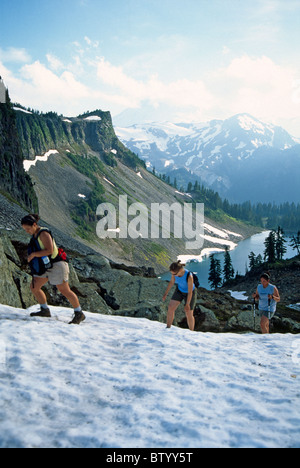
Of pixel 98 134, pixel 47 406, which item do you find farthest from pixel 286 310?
pixel 98 134

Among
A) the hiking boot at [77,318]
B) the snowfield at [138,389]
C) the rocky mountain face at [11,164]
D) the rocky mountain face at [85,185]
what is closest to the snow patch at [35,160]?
the rocky mountain face at [85,185]

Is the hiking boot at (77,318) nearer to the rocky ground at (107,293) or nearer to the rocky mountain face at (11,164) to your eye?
the rocky ground at (107,293)

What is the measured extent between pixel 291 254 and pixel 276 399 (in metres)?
153

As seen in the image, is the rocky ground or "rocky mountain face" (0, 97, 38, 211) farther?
"rocky mountain face" (0, 97, 38, 211)

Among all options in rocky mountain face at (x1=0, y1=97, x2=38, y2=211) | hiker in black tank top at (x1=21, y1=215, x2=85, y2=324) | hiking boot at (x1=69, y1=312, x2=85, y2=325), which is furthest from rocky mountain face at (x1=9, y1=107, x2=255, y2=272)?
hiker in black tank top at (x1=21, y1=215, x2=85, y2=324)

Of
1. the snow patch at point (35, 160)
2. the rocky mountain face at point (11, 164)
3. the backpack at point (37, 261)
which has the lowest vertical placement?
the backpack at point (37, 261)

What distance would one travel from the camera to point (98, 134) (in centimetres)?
19500

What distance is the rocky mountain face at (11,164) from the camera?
62312mm

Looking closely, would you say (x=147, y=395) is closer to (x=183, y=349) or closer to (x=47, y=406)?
(x=47, y=406)

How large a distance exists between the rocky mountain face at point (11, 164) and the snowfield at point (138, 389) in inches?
2309

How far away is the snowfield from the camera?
15.9 feet

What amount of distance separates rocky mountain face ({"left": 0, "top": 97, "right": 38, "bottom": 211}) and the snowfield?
192ft

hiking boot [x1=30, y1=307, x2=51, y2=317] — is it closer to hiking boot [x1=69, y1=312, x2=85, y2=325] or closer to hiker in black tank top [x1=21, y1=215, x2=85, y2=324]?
hiker in black tank top [x1=21, y1=215, x2=85, y2=324]
